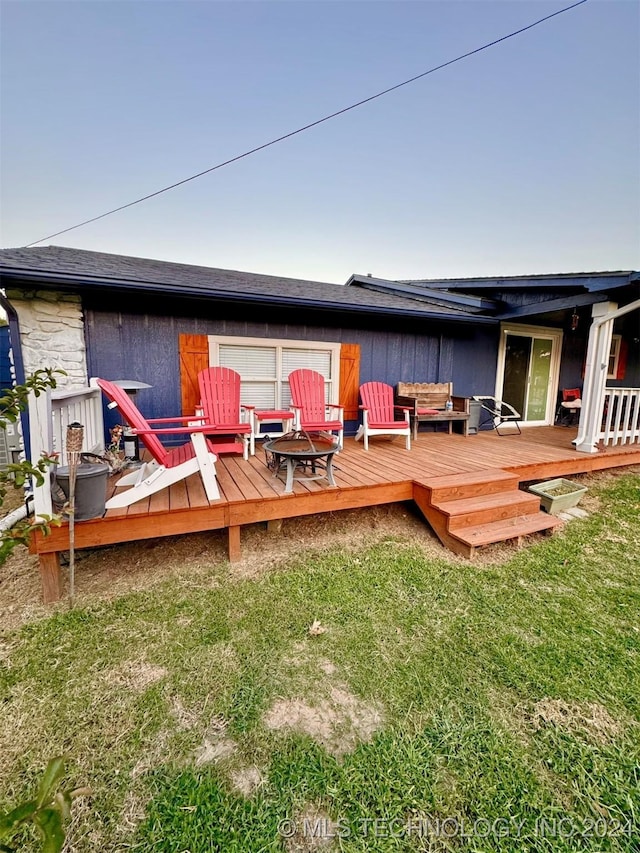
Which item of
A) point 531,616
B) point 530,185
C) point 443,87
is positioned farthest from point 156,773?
point 530,185

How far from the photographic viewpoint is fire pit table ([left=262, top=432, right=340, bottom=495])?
2922 mm

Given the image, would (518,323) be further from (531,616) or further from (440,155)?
(531,616)

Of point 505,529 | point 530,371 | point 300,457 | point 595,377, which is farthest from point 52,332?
point 530,371

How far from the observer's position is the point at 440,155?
301 inches

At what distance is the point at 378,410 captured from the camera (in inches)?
204

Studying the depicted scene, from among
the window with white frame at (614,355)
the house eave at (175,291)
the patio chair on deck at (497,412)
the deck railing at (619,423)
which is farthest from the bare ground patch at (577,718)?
Result: the window with white frame at (614,355)

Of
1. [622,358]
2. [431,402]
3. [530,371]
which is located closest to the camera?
[431,402]

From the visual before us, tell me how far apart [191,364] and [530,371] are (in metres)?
6.07

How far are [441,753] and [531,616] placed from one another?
1.14 metres

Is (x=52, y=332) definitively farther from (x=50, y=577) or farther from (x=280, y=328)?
(x=50, y=577)

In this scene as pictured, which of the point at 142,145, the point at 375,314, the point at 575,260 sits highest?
the point at 142,145

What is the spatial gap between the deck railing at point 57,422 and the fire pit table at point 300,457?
1.46 meters

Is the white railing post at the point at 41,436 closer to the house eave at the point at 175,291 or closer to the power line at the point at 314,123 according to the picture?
the house eave at the point at 175,291

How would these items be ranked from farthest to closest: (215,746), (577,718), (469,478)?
(469,478)
(577,718)
(215,746)
